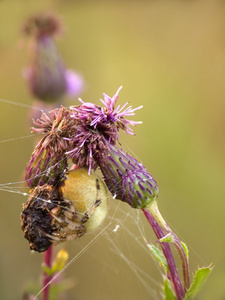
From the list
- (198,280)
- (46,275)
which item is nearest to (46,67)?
(46,275)

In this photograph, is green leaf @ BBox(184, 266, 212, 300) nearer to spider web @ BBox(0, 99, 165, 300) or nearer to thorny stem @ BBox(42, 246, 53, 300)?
thorny stem @ BBox(42, 246, 53, 300)

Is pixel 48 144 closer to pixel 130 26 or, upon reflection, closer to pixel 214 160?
pixel 214 160

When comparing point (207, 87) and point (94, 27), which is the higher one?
point (94, 27)

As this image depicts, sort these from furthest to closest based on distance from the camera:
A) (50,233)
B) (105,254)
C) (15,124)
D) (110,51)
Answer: (110,51) < (15,124) < (105,254) < (50,233)

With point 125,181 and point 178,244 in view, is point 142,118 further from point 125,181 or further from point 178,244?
point 178,244

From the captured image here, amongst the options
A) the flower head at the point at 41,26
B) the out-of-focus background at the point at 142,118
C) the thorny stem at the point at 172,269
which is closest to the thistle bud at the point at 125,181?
the thorny stem at the point at 172,269

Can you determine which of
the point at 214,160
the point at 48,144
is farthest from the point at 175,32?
the point at 48,144
